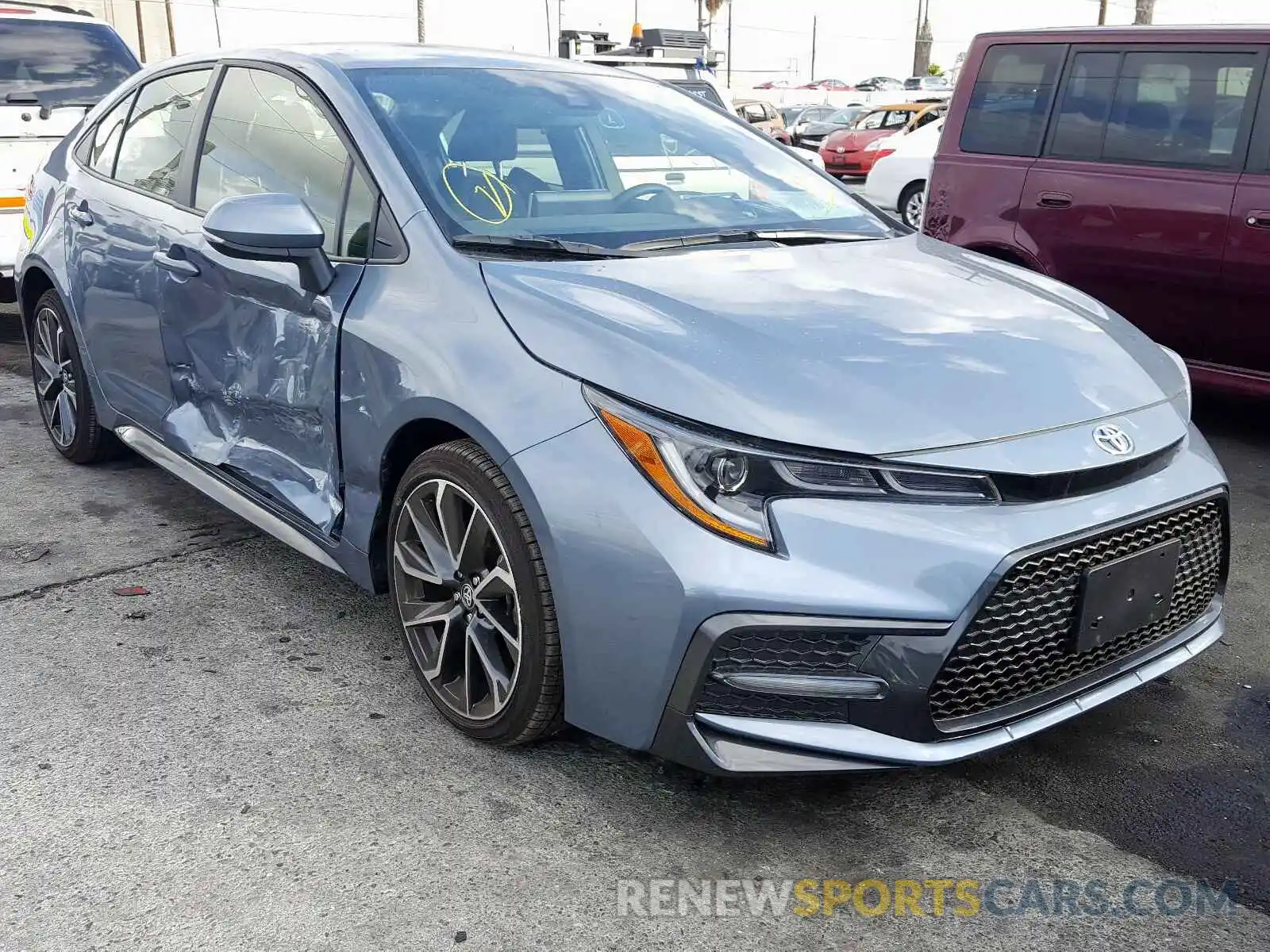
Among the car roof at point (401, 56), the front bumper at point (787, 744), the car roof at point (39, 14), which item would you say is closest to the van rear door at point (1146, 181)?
the car roof at point (401, 56)

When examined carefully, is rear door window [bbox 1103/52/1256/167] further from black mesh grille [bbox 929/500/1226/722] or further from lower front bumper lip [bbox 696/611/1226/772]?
lower front bumper lip [bbox 696/611/1226/772]

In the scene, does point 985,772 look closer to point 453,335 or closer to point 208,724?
point 453,335

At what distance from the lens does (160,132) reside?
159 inches

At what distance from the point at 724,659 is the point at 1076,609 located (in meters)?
0.69

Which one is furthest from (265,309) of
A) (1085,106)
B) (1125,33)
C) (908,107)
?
(908,107)

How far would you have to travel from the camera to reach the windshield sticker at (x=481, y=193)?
2967mm

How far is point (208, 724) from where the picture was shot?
2.92 meters

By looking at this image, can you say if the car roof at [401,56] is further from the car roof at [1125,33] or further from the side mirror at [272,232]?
the car roof at [1125,33]

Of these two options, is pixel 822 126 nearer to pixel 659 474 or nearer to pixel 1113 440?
pixel 1113 440

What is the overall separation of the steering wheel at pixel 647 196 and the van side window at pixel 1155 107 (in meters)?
2.83

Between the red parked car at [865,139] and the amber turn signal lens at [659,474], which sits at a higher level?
the amber turn signal lens at [659,474]

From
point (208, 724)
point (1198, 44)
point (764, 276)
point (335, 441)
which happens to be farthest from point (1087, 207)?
point (208, 724)

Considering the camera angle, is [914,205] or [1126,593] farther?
[914,205]

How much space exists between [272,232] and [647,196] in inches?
39.4
